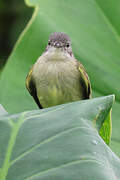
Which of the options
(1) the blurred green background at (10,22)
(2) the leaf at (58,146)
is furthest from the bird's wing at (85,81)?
(1) the blurred green background at (10,22)

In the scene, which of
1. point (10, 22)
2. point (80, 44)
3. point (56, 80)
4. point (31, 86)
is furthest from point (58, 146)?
point (10, 22)

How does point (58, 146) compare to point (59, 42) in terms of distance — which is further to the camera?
point (59, 42)

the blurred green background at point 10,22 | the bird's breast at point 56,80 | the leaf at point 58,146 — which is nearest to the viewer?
the leaf at point 58,146

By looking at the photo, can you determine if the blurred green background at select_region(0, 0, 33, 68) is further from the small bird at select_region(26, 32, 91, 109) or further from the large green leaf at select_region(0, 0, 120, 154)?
the small bird at select_region(26, 32, 91, 109)

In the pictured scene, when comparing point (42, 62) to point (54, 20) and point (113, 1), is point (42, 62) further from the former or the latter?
point (113, 1)


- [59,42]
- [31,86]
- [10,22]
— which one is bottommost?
[10,22]

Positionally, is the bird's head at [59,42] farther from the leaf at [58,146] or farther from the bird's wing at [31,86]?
the leaf at [58,146]

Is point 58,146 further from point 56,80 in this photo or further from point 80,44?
point 80,44
